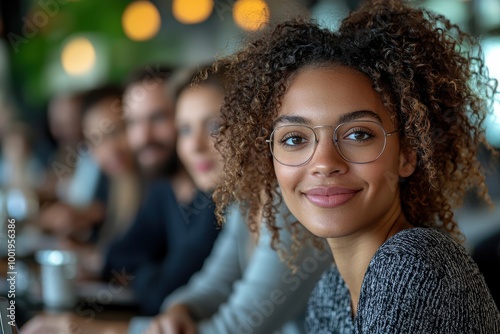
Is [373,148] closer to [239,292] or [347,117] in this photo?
[347,117]

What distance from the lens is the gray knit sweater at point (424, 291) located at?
86 cm

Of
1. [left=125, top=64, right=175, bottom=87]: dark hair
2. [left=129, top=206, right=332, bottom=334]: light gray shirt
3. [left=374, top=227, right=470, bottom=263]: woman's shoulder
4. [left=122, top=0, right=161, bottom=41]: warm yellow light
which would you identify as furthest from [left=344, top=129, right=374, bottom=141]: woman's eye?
[left=122, top=0, right=161, bottom=41]: warm yellow light

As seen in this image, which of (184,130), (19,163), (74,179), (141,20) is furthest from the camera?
(141,20)

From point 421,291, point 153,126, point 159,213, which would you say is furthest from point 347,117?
point 153,126

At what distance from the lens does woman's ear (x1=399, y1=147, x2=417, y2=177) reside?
107cm

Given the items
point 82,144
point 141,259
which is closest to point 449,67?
point 141,259

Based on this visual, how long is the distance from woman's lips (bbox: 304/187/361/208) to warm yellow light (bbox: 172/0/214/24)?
2.68m

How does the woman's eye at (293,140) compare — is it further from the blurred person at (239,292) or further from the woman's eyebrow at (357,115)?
the blurred person at (239,292)

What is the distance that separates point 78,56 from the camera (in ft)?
13.8

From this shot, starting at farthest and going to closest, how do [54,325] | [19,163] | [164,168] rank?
[19,163]
[164,168]
[54,325]

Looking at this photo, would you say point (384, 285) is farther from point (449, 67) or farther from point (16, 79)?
point (16, 79)

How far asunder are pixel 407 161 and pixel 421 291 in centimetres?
27

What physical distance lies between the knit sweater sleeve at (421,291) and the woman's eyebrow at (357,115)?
0.59ft

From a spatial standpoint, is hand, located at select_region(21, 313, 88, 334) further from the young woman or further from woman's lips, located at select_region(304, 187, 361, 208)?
woman's lips, located at select_region(304, 187, 361, 208)
